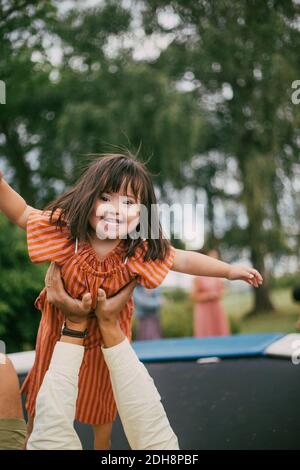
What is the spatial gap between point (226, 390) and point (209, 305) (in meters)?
1.98

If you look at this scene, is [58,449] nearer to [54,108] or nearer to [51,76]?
[51,76]

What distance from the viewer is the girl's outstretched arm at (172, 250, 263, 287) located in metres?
1.05

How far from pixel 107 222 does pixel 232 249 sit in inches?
218

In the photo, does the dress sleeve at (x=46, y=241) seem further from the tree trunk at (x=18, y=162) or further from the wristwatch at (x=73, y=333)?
the tree trunk at (x=18, y=162)

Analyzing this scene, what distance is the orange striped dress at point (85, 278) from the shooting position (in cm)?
101

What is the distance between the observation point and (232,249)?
644 centimetres

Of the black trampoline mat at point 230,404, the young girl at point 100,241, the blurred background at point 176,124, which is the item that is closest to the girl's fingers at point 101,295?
the young girl at point 100,241

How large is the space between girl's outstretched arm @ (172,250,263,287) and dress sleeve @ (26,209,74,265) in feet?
0.72

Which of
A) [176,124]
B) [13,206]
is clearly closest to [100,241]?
[13,206]

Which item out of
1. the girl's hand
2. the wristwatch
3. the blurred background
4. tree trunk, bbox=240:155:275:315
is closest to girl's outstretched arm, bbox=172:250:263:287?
the girl's hand

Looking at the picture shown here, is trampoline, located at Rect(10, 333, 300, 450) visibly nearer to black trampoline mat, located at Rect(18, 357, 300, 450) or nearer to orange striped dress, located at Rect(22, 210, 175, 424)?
black trampoline mat, located at Rect(18, 357, 300, 450)

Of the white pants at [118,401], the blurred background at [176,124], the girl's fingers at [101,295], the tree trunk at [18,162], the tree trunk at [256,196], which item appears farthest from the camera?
the tree trunk at [18,162]

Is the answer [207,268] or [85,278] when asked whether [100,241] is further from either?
[207,268]

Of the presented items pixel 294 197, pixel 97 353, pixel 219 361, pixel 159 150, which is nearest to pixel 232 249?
pixel 294 197
